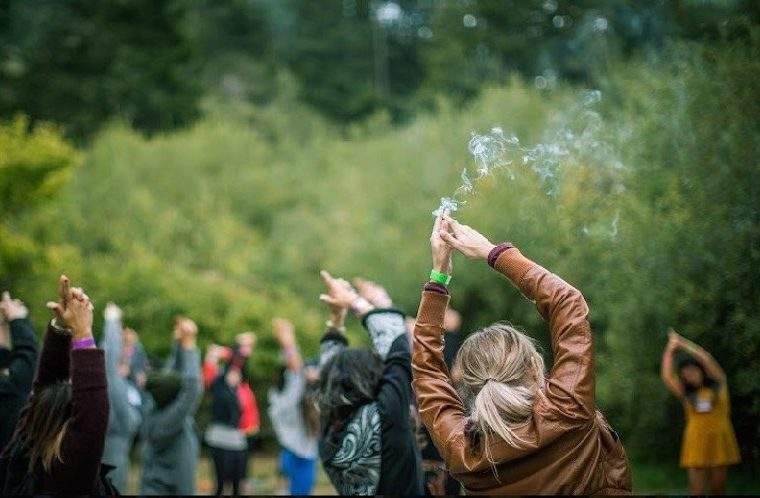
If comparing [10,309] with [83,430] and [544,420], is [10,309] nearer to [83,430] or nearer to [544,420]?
[83,430]

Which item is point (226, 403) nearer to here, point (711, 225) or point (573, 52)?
point (711, 225)

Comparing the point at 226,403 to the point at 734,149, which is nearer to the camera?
the point at 734,149

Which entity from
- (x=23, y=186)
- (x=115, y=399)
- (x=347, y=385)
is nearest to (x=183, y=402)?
(x=115, y=399)

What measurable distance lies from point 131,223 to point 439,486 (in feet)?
64.7

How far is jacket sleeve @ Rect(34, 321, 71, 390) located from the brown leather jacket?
1750 millimetres

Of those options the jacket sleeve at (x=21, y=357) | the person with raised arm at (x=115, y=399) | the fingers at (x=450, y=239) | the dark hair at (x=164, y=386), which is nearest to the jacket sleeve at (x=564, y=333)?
the fingers at (x=450, y=239)

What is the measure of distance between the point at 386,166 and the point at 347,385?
19405mm

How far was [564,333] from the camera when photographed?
312 centimetres

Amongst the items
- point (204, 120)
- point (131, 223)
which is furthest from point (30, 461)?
point (204, 120)

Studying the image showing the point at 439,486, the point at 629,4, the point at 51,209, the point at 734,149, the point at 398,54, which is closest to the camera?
the point at 439,486

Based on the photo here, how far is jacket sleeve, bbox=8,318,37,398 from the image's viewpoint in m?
4.89

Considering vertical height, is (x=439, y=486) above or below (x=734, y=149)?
below

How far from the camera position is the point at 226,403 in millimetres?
10492

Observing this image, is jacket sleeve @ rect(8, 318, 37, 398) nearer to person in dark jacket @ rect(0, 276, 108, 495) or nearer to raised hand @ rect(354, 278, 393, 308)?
person in dark jacket @ rect(0, 276, 108, 495)
